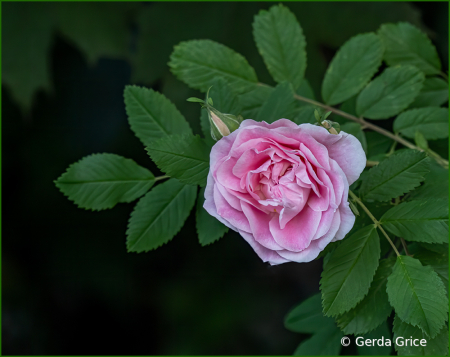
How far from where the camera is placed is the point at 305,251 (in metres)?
0.59

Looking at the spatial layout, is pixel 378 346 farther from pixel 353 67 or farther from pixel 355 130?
pixel 353 67

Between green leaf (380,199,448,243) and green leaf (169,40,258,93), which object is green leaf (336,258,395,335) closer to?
green leaf (380,199,448,243)

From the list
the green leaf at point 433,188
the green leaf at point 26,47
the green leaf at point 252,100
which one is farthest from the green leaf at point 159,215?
the green leaf at point 26,47

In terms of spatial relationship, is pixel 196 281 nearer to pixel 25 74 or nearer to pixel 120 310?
pixel 120 310

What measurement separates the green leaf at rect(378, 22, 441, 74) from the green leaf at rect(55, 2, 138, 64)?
0.93m

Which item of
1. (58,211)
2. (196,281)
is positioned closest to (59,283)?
(58,211)

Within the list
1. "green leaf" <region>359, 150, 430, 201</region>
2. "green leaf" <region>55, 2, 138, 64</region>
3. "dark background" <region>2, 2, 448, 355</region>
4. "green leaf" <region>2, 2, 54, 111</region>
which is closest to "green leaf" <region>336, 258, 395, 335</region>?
"green leaf" <region>359, 150, 430, 201</region>

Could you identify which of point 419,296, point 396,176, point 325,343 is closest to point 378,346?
point 325,343

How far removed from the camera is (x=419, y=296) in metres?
0.66

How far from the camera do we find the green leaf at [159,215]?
80 cm

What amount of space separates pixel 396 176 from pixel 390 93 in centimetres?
34

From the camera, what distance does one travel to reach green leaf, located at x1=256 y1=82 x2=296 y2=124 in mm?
775

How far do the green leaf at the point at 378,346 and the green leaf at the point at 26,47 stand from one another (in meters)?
1.42

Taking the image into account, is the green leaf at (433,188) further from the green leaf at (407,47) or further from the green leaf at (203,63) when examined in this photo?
the green leaf at (203,63)
